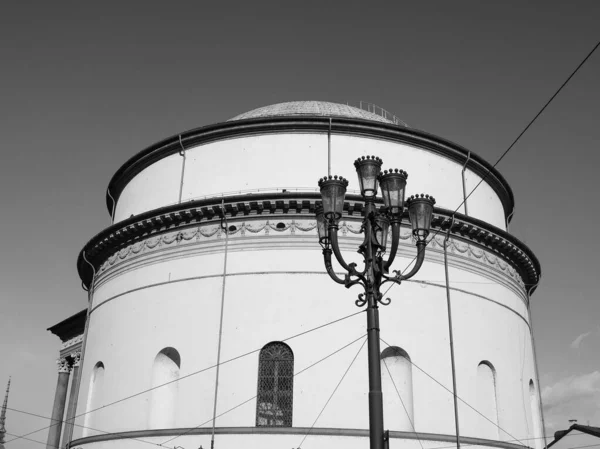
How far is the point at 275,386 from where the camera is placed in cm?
1727

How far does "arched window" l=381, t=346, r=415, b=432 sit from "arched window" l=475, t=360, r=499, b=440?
218 centimetres

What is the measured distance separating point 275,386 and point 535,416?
30.2ft

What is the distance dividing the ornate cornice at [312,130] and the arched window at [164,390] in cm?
662

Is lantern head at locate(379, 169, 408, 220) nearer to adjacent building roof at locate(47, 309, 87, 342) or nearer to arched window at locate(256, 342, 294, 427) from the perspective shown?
arched window at locate(256, 342, 294, 427)

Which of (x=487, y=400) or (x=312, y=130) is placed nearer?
(x=487, y=400)

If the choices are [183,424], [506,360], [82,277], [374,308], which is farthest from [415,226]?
[82,277]

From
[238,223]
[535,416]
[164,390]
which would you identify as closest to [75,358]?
[164,390]

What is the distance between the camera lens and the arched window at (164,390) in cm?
1817

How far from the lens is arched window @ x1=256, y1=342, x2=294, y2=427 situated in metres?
17.0

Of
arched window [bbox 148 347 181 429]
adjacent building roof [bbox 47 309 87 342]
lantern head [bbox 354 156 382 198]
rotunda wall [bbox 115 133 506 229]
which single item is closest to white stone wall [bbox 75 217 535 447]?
arched window [bbox 148 347 181 429]

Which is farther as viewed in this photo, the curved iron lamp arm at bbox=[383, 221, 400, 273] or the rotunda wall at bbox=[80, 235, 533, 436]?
the rotunda wall at bbox=[80, 235, 533, 436]

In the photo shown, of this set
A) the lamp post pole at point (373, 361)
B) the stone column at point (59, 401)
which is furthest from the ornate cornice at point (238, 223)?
the stone column at point (59, 401)

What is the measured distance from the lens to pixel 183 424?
681 inches

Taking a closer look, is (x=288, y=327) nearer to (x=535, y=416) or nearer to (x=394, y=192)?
(x=394, y=192)
